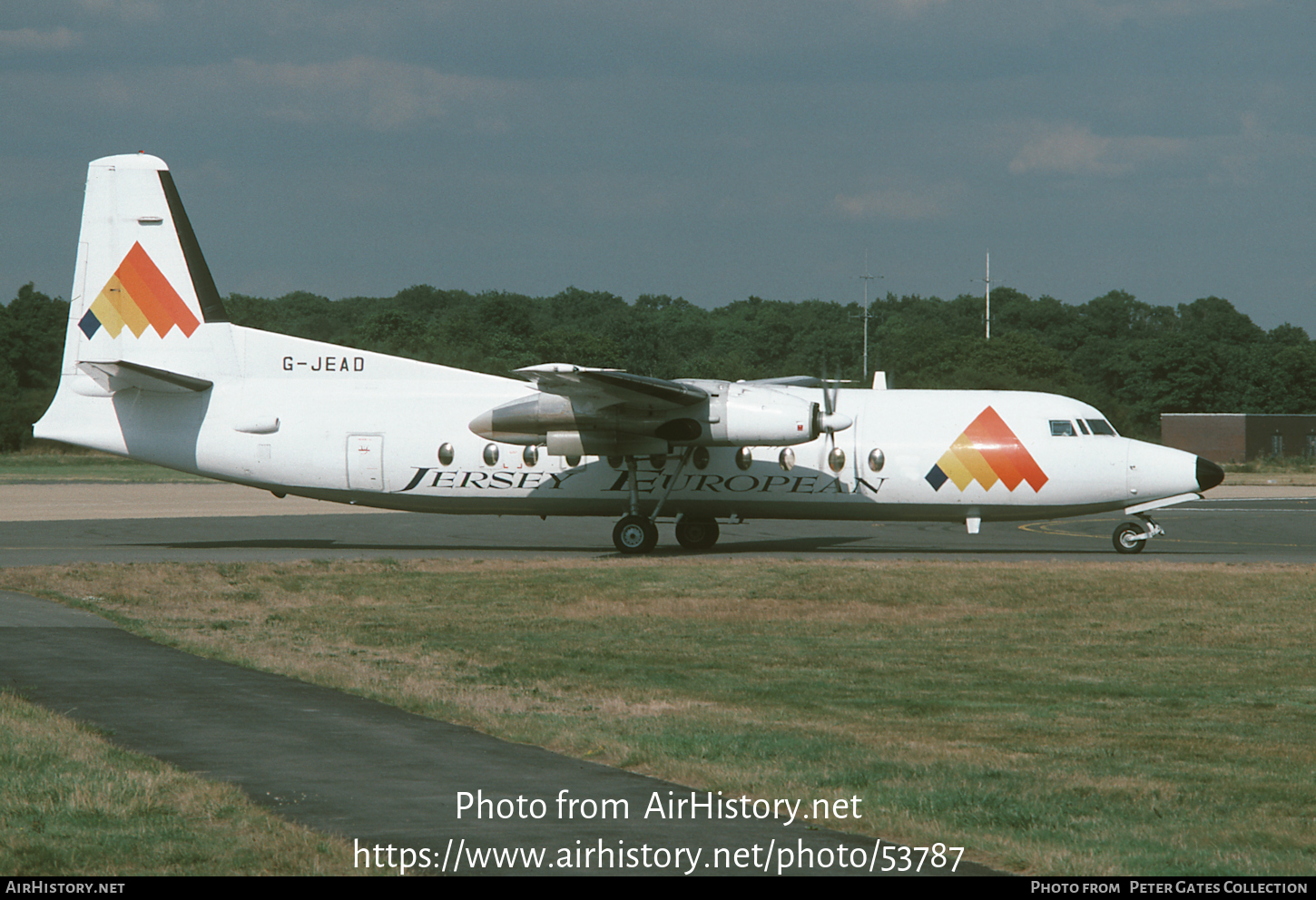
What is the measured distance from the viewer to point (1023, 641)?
16250 millimetres

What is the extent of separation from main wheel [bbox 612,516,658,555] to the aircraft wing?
253cm

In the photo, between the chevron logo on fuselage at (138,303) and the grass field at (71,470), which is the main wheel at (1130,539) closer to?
the chevron logo on fuselage at (138,303)

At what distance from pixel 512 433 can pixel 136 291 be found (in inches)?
368

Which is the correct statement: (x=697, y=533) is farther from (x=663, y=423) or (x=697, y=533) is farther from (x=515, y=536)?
(x=515, y=536)

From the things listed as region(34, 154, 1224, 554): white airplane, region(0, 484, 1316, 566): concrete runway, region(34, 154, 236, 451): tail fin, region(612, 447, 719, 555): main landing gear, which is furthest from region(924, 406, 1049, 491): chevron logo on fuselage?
region(34, 154, 236, 451): tail fin

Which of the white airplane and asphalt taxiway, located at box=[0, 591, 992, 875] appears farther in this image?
the white airplane

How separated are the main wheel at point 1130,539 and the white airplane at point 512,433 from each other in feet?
0.19

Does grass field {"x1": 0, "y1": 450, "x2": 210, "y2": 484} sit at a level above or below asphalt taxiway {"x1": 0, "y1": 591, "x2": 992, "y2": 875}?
above

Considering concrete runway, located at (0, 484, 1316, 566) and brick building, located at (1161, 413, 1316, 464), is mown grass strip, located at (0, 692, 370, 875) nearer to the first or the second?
concrete runway, located at (0, 484, 1316, 566)

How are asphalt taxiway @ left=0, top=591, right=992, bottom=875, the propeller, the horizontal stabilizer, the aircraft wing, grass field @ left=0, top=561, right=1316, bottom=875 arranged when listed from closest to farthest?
asphalt taxiway @ left=0, top=591, right=992, bottom=875 → grass field @ left=0, top=561, right=1316, bottom=875 → the aircraft wing → the propeller → the horizontal stabilizer

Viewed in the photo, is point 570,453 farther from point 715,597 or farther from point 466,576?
point 715,597

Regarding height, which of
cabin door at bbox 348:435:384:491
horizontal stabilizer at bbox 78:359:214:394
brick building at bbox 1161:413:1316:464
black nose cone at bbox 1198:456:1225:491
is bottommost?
Result: black nose cone at bbox 1198:456:1225:491

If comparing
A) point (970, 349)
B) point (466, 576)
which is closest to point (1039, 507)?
point (466, 576)

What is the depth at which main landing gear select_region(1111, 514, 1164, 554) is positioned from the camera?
89.1 ft
